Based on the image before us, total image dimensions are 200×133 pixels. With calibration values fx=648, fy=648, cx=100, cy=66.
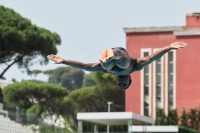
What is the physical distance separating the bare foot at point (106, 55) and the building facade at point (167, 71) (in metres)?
43.1

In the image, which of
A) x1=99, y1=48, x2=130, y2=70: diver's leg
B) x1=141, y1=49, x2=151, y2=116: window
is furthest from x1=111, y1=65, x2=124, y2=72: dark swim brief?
x1=141, y1=49, x2=151, y2=116: window

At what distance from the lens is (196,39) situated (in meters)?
50.2

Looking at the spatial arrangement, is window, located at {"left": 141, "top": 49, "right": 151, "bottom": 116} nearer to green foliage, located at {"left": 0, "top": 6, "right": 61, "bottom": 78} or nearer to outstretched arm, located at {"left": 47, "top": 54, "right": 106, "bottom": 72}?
green foliage, located at {"left": 0, "top": 6, "right": 61, "bottom": 78}

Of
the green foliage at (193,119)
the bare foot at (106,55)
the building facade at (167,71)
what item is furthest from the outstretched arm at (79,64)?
the building facade at (167,71)

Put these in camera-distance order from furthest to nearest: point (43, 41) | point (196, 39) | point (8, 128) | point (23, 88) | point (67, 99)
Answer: point (67, 99) → point (23, 88) → point (43, 41) → point (196, 39) → point (8, 128)

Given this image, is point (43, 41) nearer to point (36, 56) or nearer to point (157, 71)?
point (36, 56)

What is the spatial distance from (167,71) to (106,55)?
144 feet

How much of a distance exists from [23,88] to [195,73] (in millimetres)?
25936

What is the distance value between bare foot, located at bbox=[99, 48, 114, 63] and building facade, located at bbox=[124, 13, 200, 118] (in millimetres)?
43081

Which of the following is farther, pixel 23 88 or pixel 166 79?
pixel 23 88

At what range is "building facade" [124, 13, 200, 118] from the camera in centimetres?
5178

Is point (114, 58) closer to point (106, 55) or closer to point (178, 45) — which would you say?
point (106, 55)

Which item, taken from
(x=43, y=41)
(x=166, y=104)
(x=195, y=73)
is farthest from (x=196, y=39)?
(x=43, y=41)

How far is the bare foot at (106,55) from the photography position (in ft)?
28.5
